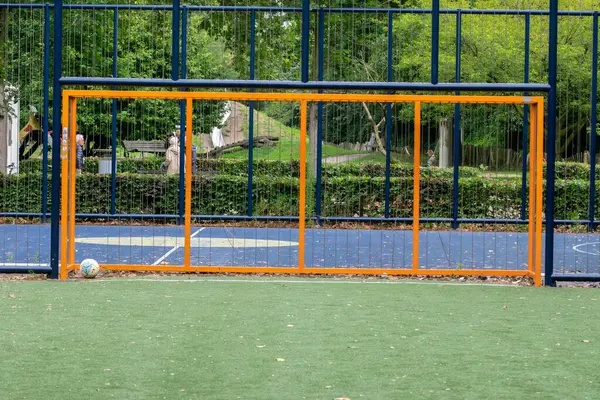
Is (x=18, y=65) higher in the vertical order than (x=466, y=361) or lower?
higher

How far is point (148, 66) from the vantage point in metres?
23.8

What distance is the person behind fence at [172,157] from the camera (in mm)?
17062

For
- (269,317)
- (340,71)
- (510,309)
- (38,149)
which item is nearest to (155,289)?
(269,317)

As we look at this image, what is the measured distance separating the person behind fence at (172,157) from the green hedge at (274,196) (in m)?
0.35

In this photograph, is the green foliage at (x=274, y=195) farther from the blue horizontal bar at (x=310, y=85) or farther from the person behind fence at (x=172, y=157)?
the blue horizontal bar at (x=310, y=85)

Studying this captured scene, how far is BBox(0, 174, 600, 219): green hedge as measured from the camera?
18.2 meters

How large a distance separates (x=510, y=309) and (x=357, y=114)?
7.67m

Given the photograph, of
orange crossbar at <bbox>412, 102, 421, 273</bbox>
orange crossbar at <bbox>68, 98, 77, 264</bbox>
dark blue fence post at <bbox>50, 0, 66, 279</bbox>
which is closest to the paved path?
orange crossbar at <bbox>412, 102, 421, 273</bbox>

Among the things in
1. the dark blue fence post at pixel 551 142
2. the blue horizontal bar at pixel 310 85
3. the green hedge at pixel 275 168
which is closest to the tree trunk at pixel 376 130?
the green hedge at pixel 275 168

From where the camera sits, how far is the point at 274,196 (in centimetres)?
1862

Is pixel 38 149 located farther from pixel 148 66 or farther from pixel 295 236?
pixel 295 236

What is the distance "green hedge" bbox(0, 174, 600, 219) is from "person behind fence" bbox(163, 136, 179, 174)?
35 centimetres

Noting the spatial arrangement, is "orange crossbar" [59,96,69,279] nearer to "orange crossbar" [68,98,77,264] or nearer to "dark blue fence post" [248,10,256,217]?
"orange crossbar" [68,98,77,264]

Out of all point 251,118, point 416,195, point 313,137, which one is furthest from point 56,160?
point 313,137
